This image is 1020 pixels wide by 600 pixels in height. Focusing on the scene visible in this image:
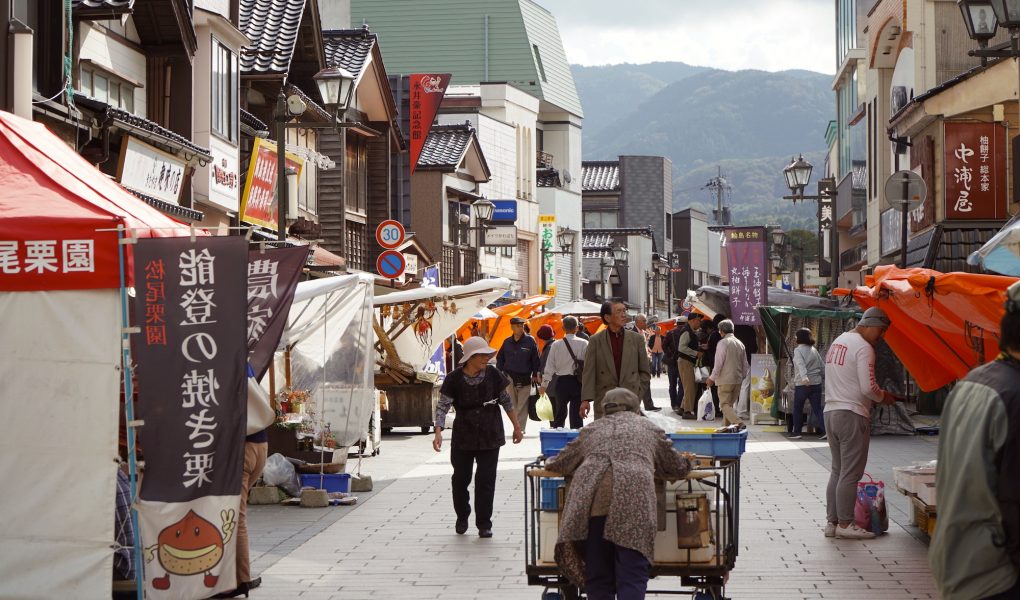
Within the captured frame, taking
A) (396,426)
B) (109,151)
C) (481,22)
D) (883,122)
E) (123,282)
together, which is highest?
(481,22)

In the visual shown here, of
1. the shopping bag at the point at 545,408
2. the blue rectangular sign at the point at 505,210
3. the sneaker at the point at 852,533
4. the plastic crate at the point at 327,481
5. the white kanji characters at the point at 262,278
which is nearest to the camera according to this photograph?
the white kanji characters at the point at 262,278

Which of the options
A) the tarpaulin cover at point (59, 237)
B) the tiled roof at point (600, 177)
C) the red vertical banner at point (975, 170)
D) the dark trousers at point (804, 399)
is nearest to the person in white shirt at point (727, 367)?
the dark trousers at point (804, 399)

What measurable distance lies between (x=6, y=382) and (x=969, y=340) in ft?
25.0

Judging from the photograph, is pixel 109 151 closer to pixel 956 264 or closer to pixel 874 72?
pixel 956 264

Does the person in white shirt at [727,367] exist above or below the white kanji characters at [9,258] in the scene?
below

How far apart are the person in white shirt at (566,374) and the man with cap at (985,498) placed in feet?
43.7

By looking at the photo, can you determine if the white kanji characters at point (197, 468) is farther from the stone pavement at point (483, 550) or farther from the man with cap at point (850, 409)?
the man with cap at point (850, 409)

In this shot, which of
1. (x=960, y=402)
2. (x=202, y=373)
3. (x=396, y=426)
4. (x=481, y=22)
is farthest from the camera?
(x=481, y=22)

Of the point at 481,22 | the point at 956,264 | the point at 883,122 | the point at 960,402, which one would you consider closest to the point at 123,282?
the point at 960,402

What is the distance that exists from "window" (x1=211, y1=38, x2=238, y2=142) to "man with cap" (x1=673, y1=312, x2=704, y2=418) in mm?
9621

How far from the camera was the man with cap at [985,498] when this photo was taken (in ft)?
15.2

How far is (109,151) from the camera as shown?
1680 cm

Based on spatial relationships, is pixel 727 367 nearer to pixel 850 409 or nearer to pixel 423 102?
pixel 850 409

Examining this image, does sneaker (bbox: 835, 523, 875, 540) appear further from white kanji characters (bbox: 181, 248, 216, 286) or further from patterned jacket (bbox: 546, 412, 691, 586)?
white kanji characters (bbox: 181, 248, 216, 286)
